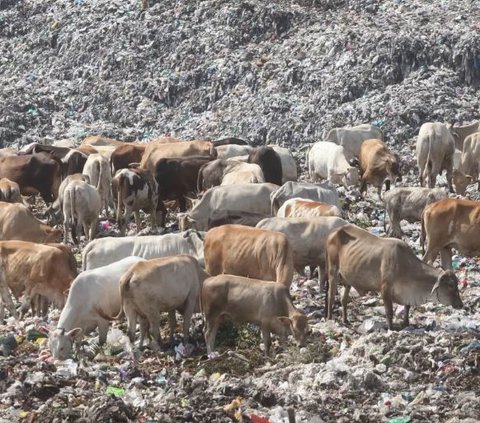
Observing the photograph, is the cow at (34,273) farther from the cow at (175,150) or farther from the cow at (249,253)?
the cow at (175,150)

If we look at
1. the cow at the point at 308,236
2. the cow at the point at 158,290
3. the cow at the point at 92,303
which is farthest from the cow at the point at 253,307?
the cow at the point at 308,236

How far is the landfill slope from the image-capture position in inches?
1043

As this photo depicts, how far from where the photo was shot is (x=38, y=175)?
21.5m

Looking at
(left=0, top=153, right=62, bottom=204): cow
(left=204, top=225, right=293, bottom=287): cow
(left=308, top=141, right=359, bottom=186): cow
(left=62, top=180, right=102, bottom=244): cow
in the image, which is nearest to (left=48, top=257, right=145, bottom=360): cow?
(left=204, top=225, right=293, bottom=287): cow

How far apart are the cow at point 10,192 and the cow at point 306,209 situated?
507cm

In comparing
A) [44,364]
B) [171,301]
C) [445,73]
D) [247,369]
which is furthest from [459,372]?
[445,73]

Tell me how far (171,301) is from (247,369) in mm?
1376

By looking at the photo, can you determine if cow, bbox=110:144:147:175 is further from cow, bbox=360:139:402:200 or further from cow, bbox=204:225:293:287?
cow, bbox=204:225:293:287

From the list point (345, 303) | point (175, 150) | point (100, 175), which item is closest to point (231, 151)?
point (175, 150)

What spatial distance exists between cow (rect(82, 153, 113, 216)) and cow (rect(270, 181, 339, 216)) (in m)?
4.16

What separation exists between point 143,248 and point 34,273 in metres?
1.50

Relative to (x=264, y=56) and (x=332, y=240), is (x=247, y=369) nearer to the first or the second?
(x=332, y=240)

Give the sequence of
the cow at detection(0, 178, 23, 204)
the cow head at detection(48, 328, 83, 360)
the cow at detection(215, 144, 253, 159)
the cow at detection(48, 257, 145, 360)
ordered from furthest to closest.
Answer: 1. the cow at detection(215, 144, 253, 159)
2. the cow at detection(0, 178, 23, 204)
3. the cow at detection(48, 257, 145, 360)
4. the cow head at detection(48, 328, 83, 360)

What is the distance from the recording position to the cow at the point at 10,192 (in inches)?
773
